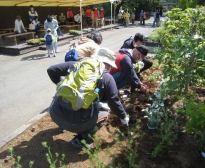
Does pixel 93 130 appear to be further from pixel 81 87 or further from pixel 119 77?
pixel 119 77

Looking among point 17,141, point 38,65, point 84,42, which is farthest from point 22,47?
point 17,141

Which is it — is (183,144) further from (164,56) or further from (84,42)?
(84,42)

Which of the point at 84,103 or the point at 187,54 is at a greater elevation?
the point at 187,54

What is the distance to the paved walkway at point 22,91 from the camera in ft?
12.4

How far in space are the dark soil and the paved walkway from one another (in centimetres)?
35

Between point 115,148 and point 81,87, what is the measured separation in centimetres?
103

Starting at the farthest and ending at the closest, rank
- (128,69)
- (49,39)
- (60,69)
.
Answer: (49,39)
(128,69)
(60,69)

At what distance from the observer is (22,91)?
205 inches

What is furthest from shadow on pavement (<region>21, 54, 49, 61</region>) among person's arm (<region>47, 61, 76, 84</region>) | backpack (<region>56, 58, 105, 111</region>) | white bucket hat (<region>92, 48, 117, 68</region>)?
backpack (<region>56, 58, 105, 111</region>)

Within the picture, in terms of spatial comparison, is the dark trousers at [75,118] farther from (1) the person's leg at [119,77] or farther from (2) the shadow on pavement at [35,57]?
(2) the shadow on pavement at [35,57]

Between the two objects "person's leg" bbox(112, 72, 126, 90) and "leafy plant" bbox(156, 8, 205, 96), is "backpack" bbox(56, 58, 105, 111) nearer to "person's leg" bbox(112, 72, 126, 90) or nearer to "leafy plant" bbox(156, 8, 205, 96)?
"leafy plant" bbox(156, 8, 205, 96)

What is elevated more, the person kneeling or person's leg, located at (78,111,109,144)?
the person kneeling

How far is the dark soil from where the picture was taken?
245 cm

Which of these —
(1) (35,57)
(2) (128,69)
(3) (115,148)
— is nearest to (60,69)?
(2) (128,69)
